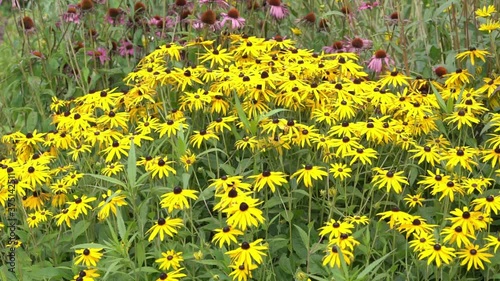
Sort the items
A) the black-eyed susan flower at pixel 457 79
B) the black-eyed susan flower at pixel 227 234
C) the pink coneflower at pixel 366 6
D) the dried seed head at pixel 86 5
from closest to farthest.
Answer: the black-eyed susan flower at pixel 227 234 → the black-eyed susan flower at pixel 457 79 → the dried seed head at pixel 86 5 → the pink coneflower at pixel 366 6

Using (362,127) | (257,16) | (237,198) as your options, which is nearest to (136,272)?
(237,198)

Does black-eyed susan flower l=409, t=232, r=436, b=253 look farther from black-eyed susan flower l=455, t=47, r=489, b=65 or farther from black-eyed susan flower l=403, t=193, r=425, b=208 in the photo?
black-eyed susan flower l=455, t=47, r=489, b=65

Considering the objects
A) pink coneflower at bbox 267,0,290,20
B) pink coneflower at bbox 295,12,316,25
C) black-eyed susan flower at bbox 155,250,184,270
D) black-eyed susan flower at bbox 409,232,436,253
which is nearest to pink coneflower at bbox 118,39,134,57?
pink coneflower at bbox 267,0,290,20

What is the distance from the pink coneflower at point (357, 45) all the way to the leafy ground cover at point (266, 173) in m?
0.01

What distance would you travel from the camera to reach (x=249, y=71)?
2.95m

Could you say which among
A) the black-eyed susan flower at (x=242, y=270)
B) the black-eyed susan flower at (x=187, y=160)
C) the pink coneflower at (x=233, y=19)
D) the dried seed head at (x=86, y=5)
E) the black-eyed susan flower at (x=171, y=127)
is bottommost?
the black-eyed susan flower at (x=242, y=270)

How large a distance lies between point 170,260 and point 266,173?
385 millimetres

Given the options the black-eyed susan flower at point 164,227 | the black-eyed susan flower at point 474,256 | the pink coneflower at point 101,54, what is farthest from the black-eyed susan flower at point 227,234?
the pink coneflower at point 101,54

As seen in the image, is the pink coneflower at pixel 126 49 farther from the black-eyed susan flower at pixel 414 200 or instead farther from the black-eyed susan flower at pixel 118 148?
the black-eyed susan flower at pixel 414 200

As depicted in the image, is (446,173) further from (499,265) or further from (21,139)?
→ (21,139)

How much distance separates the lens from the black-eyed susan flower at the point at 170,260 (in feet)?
7.64

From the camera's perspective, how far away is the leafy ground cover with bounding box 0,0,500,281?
2.36 metres

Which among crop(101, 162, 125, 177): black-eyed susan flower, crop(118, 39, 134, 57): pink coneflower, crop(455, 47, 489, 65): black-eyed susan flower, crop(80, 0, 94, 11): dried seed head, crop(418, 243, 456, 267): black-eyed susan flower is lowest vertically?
crop(118, 39, 134, 57): pink coneflower

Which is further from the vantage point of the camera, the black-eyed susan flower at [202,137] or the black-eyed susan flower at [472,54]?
the black-eyed susan flower at [472,54]
